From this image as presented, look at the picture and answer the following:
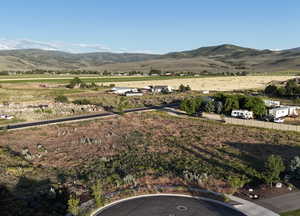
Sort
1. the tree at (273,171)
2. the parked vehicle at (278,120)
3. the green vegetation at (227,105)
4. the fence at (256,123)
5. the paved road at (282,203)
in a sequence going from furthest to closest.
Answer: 1. the green vegetation at (227,105)
2. the parked vehicle at (278,120)
3. the fence at (256,123)
4. the tree at (273,171)
5. the paved road at (282,203)

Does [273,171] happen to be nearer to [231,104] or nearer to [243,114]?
[243,114]

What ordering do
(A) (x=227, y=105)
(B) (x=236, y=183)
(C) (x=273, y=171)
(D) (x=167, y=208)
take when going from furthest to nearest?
(A) (x=227, y=105)
(C) (x=273, y=171)
(B) (x=236, y=183)
(D) (x=167, y=208)

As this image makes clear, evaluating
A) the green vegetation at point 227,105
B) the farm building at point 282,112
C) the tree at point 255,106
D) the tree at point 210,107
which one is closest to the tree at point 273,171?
the farm building at point 282,112

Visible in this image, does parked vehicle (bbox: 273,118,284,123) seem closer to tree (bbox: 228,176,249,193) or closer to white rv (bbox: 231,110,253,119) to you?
white rv (bbox: 231,110,253,119)

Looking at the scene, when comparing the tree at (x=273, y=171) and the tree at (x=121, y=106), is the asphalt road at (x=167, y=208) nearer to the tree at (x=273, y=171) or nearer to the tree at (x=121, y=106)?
the tree at (x=273, y=171)

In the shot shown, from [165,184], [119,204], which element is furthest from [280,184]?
[119,204]

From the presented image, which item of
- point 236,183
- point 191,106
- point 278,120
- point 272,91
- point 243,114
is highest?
point 272,91

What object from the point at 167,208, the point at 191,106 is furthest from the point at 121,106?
the point at 167,208
